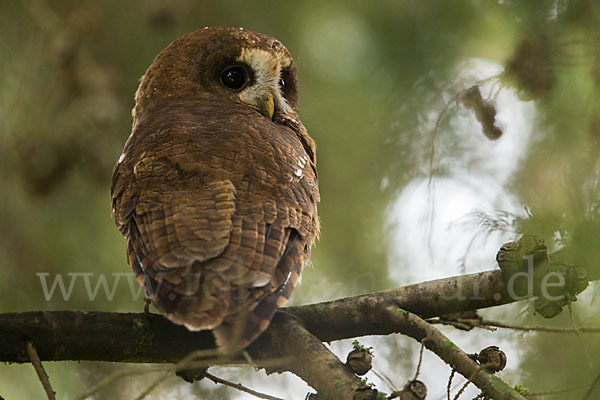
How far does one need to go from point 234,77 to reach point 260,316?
1.99m

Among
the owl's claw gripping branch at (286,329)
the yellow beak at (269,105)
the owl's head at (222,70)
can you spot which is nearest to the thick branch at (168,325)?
the owl's claw gripping branch at (286,329)

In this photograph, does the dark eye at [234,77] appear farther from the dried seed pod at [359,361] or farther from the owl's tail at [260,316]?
the dried seed pod at [359,361]

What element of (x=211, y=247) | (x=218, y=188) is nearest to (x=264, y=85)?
(x=218, y=188)

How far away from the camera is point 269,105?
3666 millimetres

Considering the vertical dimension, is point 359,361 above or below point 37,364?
above

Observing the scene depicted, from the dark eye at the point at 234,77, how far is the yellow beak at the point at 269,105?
172mm

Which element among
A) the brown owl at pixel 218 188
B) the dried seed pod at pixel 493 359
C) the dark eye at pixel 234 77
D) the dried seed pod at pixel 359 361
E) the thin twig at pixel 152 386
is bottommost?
the thin twig at pixel 152 386

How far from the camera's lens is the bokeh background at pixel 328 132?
279cm

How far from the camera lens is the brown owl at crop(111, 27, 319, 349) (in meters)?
2.21

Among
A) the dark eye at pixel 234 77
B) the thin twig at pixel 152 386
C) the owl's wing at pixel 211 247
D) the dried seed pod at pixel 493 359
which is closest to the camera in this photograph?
the thin twig at pixel 152 386

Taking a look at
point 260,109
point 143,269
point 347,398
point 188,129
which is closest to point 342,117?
point 260,109

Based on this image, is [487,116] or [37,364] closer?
[37,364]

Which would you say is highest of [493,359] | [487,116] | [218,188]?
[487,116]

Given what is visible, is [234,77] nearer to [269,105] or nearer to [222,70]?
[222,70]
